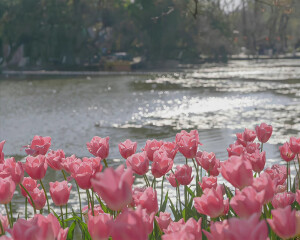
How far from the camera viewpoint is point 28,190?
2785mm

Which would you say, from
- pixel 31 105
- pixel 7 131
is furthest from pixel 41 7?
pixel 7 131

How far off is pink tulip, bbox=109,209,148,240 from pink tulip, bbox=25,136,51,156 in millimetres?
1582

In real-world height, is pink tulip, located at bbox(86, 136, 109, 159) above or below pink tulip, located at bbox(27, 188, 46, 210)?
above

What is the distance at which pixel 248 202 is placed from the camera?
1.82m

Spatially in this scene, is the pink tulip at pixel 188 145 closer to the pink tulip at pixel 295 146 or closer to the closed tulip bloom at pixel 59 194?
the pink tulip at pixel 295 146

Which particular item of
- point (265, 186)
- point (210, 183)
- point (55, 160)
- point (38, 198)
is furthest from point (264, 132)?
point (265, 186)

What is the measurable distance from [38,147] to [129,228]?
1640 mm

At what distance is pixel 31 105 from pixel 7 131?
5249mm

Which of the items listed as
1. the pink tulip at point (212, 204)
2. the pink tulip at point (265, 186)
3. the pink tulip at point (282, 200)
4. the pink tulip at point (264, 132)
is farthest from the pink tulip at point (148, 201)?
the pink tulip at point (264, 132)

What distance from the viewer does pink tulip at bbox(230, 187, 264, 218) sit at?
182 centimetres

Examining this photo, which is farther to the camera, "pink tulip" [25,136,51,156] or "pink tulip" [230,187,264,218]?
"pink tulip" [25,136,51,156]

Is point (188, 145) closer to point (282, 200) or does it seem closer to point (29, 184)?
point (282, 200)

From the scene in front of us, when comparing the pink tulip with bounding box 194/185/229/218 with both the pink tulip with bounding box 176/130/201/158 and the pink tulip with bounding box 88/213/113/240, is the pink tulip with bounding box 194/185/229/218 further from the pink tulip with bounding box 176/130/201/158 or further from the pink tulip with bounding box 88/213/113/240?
the pink tulip with bounding box 176/130/201/158

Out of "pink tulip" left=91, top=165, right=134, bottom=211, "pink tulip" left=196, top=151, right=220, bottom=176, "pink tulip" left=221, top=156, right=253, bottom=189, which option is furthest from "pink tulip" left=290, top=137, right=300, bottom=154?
"pink tulip" left=91, top=165, right=134, bottom=211
